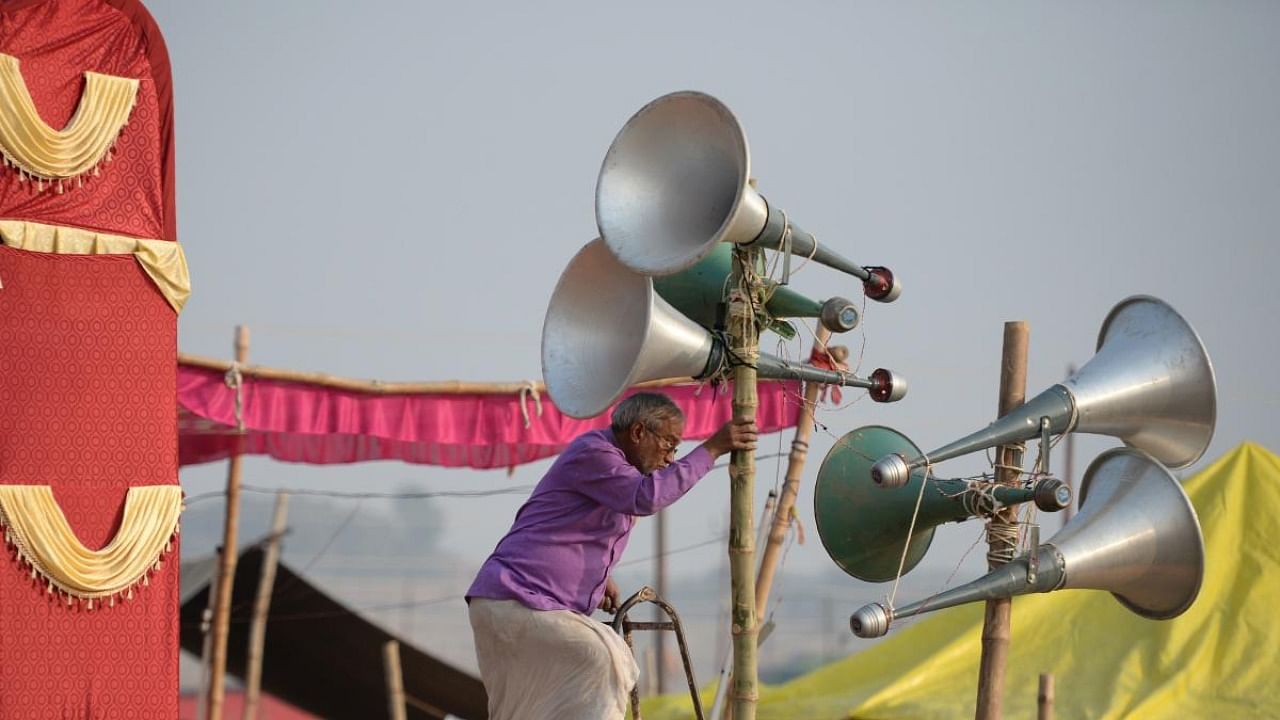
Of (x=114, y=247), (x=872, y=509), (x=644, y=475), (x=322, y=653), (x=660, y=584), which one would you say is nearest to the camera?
(x=644, y=475)

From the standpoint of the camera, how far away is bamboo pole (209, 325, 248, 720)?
9375 millimetres

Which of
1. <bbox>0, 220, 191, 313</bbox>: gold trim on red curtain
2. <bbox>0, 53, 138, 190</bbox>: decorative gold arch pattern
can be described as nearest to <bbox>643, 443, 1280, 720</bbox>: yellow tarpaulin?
<bbox>0, 220, 191, 313</bbox>: gold trim on red curtain

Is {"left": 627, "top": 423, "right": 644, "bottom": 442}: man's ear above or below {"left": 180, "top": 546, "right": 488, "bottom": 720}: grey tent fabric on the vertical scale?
above

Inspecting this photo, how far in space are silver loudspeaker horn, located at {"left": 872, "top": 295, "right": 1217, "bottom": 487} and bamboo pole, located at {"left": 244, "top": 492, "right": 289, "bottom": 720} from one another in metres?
6.88

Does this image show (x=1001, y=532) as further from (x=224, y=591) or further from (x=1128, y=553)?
(x=224, y=591)

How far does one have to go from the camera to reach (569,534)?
→ 4.92 m

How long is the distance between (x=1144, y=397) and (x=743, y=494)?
1.59 meters

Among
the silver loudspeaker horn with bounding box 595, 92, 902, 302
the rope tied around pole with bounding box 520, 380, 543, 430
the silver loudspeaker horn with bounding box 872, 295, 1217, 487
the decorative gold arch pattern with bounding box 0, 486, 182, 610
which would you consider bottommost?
the decorative gold arch pattern with bounding box 0, 486, 182, 610

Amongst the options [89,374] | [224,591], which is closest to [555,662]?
[89,374]

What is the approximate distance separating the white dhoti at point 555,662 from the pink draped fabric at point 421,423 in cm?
402

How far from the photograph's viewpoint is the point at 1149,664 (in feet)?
25.1

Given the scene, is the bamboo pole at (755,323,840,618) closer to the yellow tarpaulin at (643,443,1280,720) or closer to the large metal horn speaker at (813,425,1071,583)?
the yellow tarpaulin at (643,443,1280,720)

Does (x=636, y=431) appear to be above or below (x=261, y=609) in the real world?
above

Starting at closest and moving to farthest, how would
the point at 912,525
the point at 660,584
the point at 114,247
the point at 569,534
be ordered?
the point at 569,534, the point at 912,525, the point at 114,247, the point at 660,584
